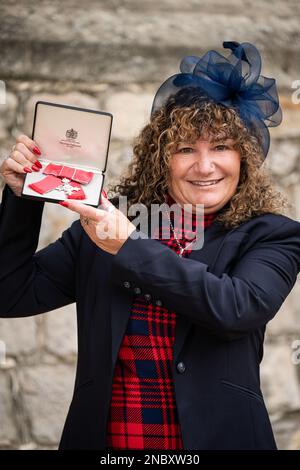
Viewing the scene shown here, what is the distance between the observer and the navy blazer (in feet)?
5.21

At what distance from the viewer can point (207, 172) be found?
1735mm

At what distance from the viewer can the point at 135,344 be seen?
1681 mm

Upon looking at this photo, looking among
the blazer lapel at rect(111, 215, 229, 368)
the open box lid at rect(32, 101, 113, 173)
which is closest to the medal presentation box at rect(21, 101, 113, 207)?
the open box lid at rect(32, 101, 113, 173)

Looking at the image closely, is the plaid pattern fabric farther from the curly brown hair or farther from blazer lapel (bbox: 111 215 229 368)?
the curly brown hair

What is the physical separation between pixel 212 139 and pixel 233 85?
14 centimetres

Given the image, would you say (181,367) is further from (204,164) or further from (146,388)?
(204,164)

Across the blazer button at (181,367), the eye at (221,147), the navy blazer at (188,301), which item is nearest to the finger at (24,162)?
the navy blazer at (188,301)

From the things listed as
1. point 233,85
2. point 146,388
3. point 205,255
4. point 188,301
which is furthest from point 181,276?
point 233,85

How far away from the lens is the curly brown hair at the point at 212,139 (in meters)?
1.76

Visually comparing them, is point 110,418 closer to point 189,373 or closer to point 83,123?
point 189,373

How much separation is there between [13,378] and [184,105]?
1553 mm

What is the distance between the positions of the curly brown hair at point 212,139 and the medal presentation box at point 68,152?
0.18 m

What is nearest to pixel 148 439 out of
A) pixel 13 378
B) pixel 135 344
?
pixel 135 344

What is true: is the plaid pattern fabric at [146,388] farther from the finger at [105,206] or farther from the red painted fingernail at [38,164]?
the red painted fingernail at [38,164]
